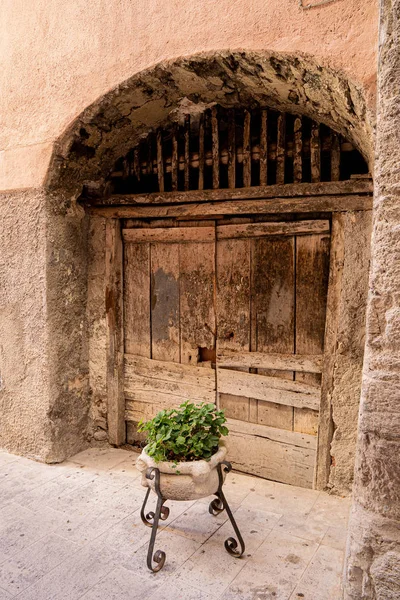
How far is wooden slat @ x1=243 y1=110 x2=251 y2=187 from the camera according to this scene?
Result: 3.22m

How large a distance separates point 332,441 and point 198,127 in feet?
8.35

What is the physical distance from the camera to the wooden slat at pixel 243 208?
2.94 meters

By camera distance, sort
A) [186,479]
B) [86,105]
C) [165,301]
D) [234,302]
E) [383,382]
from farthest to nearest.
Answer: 1. [165,301]
2. [234,302]
3. [86,105]
4. [186,479]
5. [383,382]

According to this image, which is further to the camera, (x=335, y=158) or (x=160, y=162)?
(x=160, y=162)

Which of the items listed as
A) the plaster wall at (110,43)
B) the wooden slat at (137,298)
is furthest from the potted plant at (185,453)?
the plaster wall at (110,43)

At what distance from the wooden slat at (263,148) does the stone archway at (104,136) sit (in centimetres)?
12

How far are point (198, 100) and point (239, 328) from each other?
1703mm

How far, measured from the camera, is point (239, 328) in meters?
3.45

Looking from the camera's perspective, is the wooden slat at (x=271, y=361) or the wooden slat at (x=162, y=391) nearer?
the wooden slat at (x=271, y=361)

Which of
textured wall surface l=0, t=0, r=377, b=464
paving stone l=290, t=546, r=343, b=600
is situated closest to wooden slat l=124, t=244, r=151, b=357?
textured wall surface l=0, t=0, r=377, b=464

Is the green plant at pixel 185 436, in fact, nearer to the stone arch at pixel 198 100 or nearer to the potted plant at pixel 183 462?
the potted plant at pixel 183 462

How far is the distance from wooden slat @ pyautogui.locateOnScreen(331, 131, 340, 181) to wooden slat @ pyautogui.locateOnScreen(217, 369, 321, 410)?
1466mm

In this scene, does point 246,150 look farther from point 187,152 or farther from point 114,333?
point 114,333

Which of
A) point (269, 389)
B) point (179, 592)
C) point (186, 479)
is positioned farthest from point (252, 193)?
point (179, 592)
